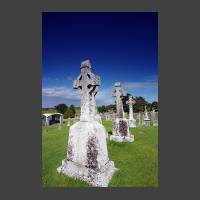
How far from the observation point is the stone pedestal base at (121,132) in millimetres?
12547

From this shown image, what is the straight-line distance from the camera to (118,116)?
518 inches

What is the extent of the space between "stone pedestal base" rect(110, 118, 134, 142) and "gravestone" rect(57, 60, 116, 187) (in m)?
5.01

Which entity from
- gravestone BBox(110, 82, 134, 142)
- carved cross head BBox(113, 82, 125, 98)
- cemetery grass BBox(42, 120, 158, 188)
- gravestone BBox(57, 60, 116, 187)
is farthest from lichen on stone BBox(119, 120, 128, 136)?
gravestone BBox(57, 60, 116, 187)

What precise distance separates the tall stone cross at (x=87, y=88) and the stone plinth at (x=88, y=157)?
1.39 feet

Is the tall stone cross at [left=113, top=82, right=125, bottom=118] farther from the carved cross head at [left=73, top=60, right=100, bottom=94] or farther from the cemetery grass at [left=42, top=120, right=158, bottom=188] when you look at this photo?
the carved cross head at [left=73, top=60, right=100, bottom=94]

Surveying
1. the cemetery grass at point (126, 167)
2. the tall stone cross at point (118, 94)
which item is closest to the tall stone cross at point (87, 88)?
the cemetery grass at point (126, 167)

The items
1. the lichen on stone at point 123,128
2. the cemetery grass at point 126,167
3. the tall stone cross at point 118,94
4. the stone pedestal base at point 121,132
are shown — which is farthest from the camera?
the tall stone cross at point 118,94

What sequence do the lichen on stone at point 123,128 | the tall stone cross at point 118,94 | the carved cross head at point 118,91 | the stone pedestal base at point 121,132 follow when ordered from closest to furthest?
the stone pedestal base at point 121,132 < the lichen on stone at point 123,128 < the tall stone cross at point 118,94 < the carved cross head at point 118,91

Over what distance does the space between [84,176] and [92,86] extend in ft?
11.3

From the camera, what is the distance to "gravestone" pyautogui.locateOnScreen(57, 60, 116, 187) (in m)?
6.77

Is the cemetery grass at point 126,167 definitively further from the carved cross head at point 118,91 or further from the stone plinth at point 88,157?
the carved cross head at point 118,91

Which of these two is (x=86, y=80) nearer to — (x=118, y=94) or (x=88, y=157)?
(x=88, y=157)

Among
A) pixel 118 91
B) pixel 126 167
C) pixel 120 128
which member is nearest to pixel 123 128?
pixel 120 128

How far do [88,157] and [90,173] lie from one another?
1.83 feet
